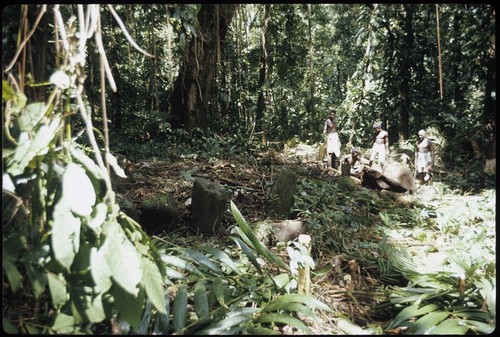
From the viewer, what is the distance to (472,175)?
7.64 m

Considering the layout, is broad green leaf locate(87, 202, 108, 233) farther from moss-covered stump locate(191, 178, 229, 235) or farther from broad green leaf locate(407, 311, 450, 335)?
moss-covered stump locate(191, 178, 229, 235)

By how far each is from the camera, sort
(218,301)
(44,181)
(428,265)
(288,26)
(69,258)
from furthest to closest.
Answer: (288,26) → (428,265) → (218,301) → (44,181) → (69,258)

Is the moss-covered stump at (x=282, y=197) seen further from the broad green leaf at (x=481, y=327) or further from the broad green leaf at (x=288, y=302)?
the broad green leaf at (x=481, y=327)

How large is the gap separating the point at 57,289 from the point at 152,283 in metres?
0.33

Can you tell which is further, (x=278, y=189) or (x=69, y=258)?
(x=278, y=189)

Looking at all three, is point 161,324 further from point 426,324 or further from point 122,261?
point 426,324

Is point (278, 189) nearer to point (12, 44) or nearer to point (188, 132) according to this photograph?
point (12, 44)

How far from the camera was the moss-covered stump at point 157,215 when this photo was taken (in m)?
3.48

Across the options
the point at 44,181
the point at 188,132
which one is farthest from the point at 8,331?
the point at 188,132

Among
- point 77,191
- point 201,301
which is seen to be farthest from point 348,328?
point 77,191

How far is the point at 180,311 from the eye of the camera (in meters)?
1.71

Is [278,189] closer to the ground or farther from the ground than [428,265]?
farther from the ground

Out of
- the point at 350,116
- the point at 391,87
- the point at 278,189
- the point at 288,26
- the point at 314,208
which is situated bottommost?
the point at 314,208

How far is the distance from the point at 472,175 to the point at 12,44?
8.42 m
